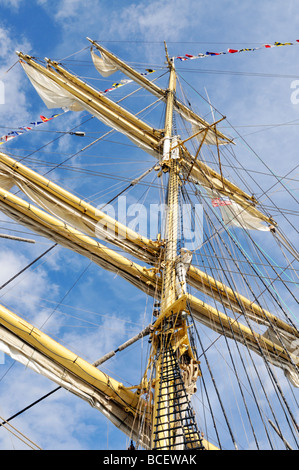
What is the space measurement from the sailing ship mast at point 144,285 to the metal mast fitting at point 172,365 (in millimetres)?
18

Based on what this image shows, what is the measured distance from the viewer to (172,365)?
492 cm

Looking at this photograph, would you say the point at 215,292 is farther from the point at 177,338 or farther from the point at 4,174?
the point at 4,174

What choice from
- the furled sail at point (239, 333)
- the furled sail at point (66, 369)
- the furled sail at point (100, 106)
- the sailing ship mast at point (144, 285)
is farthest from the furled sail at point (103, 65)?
the furled sail at point (66, 369)

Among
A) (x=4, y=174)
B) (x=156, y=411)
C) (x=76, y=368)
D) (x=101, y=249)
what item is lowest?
(x=156, y=411)

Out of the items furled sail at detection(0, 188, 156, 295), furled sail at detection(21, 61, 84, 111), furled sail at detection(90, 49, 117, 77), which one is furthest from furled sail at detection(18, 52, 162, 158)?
furled sail at detection(0, 188, 156, 295)

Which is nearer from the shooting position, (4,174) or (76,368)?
(76,368)

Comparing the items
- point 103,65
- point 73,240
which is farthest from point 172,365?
point 103,65

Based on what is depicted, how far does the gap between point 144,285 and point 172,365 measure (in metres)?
2.76

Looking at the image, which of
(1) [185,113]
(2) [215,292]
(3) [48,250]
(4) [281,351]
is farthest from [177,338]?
(1) [185,113]

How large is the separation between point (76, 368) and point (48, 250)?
11.0 feet

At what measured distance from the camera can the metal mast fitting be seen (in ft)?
13.6

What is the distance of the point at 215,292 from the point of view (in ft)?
27.9

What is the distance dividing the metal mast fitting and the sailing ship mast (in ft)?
0.06
